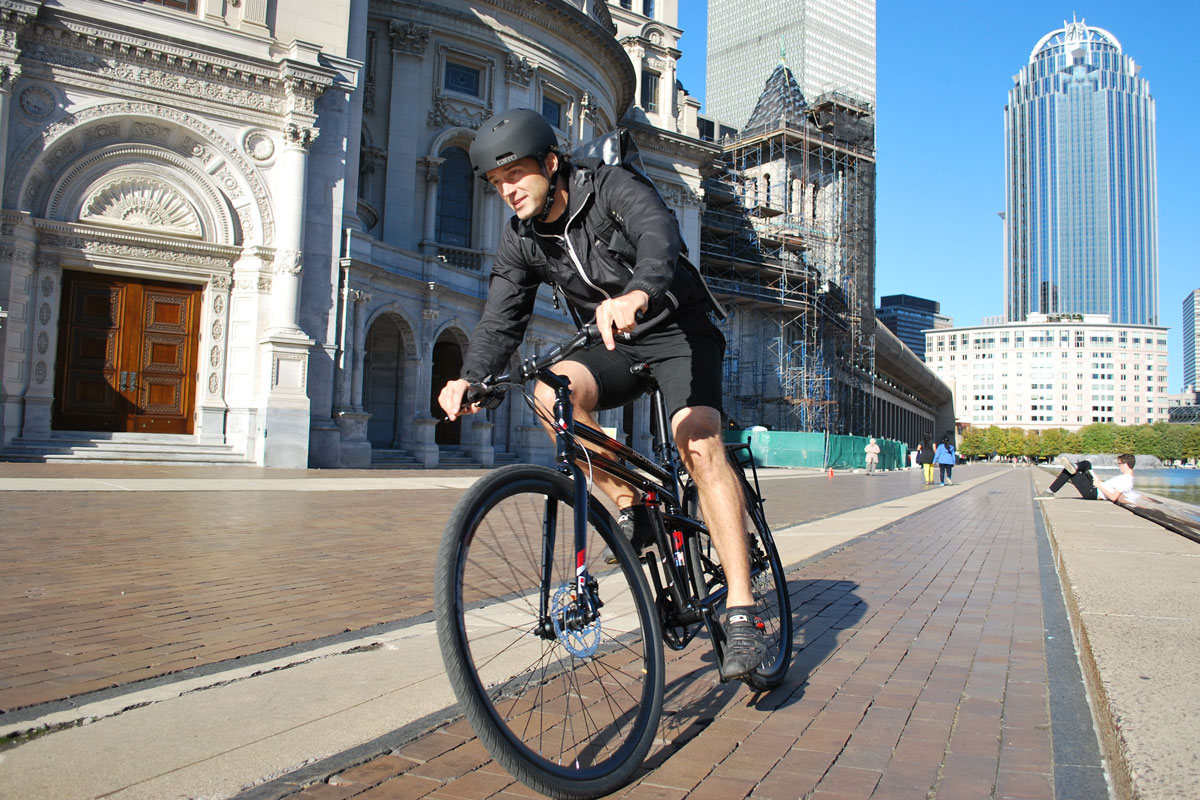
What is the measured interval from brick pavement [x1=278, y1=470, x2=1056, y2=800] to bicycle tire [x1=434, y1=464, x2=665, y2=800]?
169 mm

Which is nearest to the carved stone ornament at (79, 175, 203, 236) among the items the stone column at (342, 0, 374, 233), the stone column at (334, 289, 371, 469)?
the stone column at (342, 0, 374, 233)

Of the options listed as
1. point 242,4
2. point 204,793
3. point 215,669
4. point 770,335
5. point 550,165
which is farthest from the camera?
point 770,335

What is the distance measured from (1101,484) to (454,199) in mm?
24620

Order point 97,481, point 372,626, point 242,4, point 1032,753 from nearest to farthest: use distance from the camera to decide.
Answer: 1. point 1032,753
2. point 372,626
3. point 97,481
4. point 242,4

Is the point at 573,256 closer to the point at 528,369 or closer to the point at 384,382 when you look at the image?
the point at 528,369

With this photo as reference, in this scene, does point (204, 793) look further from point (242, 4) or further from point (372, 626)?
point (242, 4)

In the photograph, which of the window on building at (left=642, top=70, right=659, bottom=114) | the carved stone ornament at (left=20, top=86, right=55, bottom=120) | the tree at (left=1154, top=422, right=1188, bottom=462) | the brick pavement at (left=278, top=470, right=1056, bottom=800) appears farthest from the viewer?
the tree at (left=1154, top=422, right=1188, bottom=462)

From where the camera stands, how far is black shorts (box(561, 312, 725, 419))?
304 centimetres

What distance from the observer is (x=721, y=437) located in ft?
10.0

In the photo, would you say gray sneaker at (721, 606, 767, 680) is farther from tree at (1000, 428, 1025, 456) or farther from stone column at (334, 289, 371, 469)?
tree at (1000, 428, 1025, 456)

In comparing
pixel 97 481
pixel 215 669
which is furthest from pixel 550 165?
pixel 97 481

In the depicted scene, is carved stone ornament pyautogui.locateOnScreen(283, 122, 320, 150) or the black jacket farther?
carved stone ornament pyautogui.locateOnScreen(283, 122, 320, 150)

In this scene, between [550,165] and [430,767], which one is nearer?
[430,767]

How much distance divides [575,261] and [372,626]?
2.26 m
